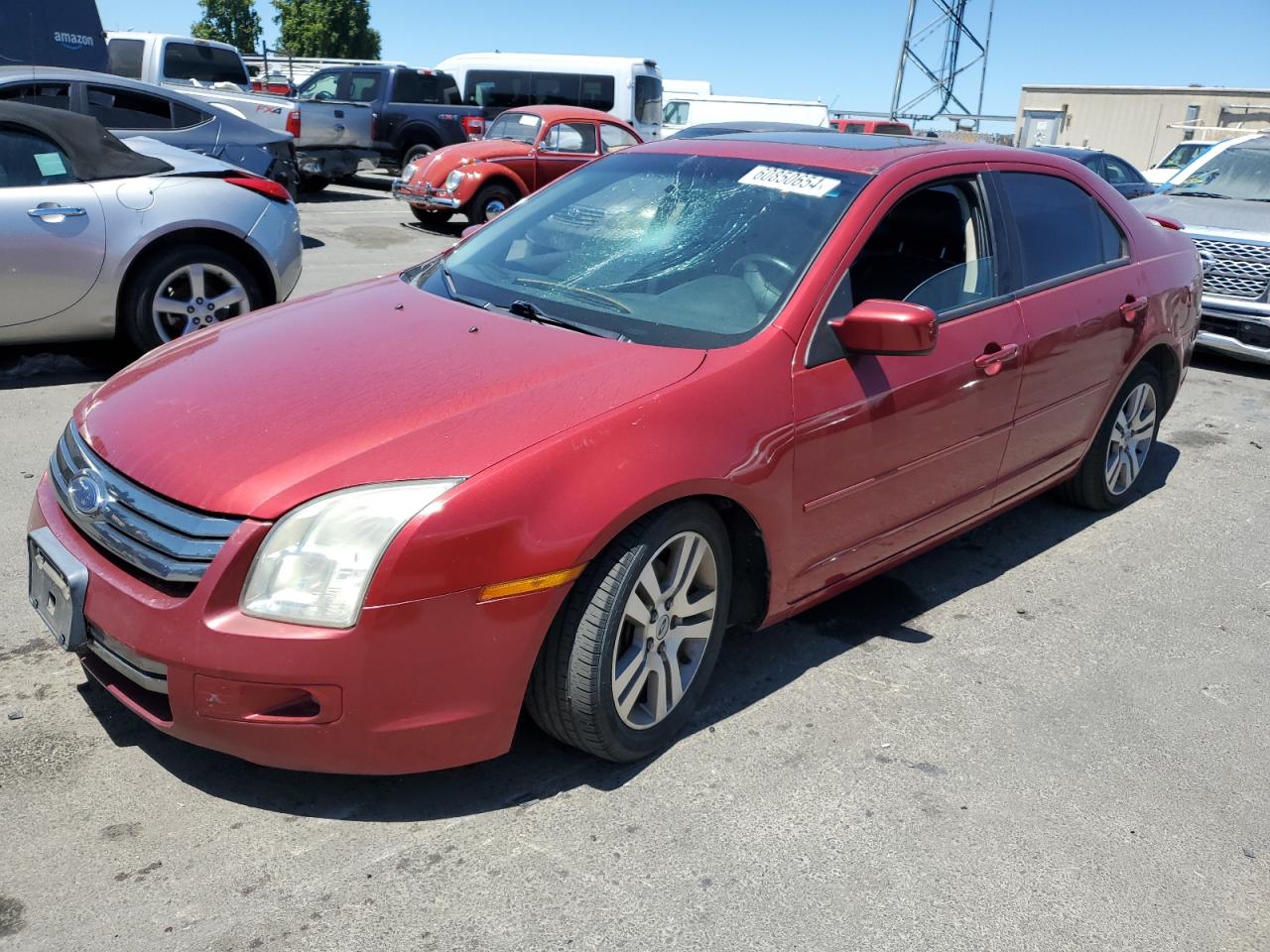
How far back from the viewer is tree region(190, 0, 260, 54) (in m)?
56.4

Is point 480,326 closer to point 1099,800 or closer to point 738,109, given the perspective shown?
point 1099,800

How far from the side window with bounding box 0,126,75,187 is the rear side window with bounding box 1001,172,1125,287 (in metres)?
4.82

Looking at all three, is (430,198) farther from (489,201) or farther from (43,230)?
(43,230)

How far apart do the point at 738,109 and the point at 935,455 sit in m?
26.8

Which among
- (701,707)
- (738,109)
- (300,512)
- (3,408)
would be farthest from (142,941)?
(738,109)

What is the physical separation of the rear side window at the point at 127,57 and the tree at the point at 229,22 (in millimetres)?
44889

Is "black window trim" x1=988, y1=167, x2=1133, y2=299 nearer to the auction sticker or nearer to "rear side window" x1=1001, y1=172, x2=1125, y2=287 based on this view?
"rear side window" x1=1001, y1=172, x2=1125, y2=287

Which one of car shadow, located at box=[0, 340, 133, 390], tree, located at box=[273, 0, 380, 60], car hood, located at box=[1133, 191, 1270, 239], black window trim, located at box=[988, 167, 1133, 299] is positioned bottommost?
car shadow, located at box=[0, 340, 133, 390]

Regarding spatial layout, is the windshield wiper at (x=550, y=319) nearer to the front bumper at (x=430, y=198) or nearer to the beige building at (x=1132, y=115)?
the front bumper at (x=430, y=198)

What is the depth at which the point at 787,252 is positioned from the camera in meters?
3.37

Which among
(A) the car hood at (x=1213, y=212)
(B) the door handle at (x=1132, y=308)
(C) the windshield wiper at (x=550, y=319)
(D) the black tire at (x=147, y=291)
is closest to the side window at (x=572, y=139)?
(A) the car hood at (x=1213, y=212)

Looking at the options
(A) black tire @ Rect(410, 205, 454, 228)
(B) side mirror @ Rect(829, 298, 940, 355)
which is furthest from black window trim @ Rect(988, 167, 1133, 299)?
(A) black tire @ Rect(410, 205, 454, 228)

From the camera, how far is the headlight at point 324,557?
7.87ft

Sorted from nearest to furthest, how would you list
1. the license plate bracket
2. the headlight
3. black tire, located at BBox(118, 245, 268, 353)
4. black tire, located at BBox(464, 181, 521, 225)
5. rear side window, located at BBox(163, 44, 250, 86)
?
the headlight → the license plate bracket → black tire, located at BBox(118, 245, 268, 353) → black tire, located at BBox(464, 181, 521, 225) → rear side window, located at BBox(163, 44, 250, 86)
